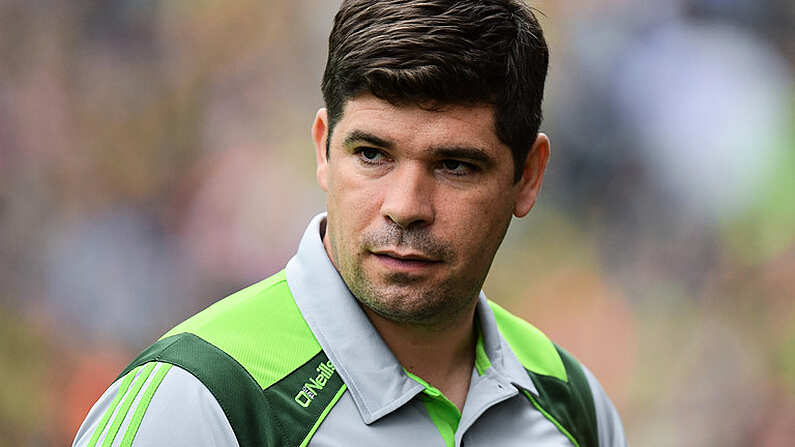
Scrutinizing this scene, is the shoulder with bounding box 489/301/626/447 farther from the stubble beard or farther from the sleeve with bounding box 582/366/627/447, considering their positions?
the stubble beard

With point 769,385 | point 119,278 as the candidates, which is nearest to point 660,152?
point 769,385

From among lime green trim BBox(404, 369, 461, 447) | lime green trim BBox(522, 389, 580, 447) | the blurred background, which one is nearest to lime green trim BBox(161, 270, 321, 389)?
lime green trim BBox(404, 369, 461, 447)

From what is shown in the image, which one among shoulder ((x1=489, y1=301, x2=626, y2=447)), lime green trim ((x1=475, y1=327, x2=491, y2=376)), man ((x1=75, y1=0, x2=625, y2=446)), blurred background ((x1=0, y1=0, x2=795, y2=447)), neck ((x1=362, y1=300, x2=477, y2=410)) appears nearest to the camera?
man ((x1=75, y1=0, x2=625, y2=446))

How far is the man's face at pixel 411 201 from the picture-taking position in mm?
1758

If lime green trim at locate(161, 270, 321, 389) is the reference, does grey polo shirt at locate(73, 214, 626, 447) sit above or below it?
below

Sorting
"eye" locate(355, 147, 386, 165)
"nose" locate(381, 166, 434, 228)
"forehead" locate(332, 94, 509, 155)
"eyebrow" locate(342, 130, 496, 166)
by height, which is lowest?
"nose" locate(381, 166, 434, 228)

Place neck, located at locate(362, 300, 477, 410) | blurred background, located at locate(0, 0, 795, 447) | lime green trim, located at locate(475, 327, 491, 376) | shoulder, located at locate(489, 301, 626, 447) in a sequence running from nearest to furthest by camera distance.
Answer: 1. neck, located at locate(362, 300, 477, 410)
2. lime green trim, located at locate(475, 327, 491, 376)
3. shoulder, located at locate(489, 301, 626, 447)
4. blurred background, located at locate(0, 0, 795, 447)

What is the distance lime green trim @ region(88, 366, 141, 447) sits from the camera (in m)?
1.59

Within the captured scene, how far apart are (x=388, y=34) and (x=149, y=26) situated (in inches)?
95.0

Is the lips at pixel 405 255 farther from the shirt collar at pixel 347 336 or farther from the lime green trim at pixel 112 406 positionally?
the lime green trim at pixel 112 406

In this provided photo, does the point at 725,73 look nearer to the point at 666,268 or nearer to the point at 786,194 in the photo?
the point at 786,194

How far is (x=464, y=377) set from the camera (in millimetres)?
2012

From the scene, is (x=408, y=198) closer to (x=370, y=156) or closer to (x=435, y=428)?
(x=370, y=156)

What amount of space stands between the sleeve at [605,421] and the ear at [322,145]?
0.78m
